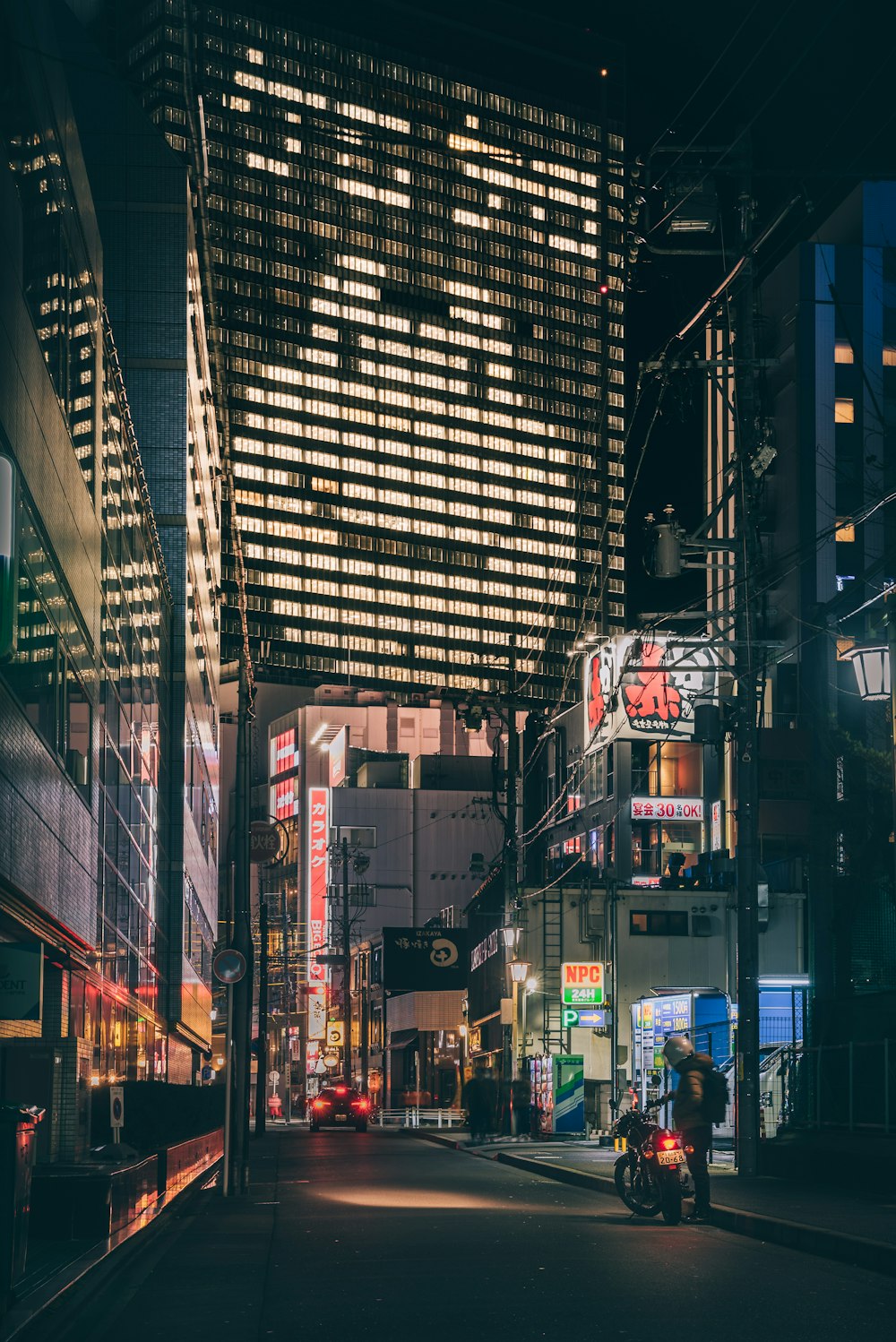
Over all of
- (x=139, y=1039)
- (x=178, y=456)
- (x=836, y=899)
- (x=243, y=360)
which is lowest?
(x=139, y=1039)

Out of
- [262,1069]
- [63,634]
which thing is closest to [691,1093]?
[63,634]

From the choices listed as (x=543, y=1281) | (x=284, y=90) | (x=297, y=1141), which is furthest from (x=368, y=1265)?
(x=284, y=90)

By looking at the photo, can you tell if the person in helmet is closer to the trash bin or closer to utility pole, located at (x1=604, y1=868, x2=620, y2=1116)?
the trash bin

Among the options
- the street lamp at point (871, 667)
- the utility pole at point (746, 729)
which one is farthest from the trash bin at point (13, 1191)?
the street lamp at point (871, 667)

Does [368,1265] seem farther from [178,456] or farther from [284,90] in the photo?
[284,90]

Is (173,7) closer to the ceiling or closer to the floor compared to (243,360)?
closer to the ceiling

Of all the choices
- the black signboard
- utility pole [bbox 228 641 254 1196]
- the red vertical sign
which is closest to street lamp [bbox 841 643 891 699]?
utility pole [bbox 228 641 254 1196]

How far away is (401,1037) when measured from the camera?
101625 millimetres

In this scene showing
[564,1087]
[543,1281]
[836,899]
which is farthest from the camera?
[564,1087]

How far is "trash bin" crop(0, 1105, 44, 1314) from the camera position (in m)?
10.9

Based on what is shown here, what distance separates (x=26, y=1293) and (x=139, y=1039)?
3347 cm

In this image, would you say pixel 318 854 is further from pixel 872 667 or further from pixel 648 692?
pixel 872 667

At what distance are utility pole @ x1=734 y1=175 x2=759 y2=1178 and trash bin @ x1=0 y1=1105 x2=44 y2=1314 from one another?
14414 millimetres

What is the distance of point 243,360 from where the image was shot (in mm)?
193375
